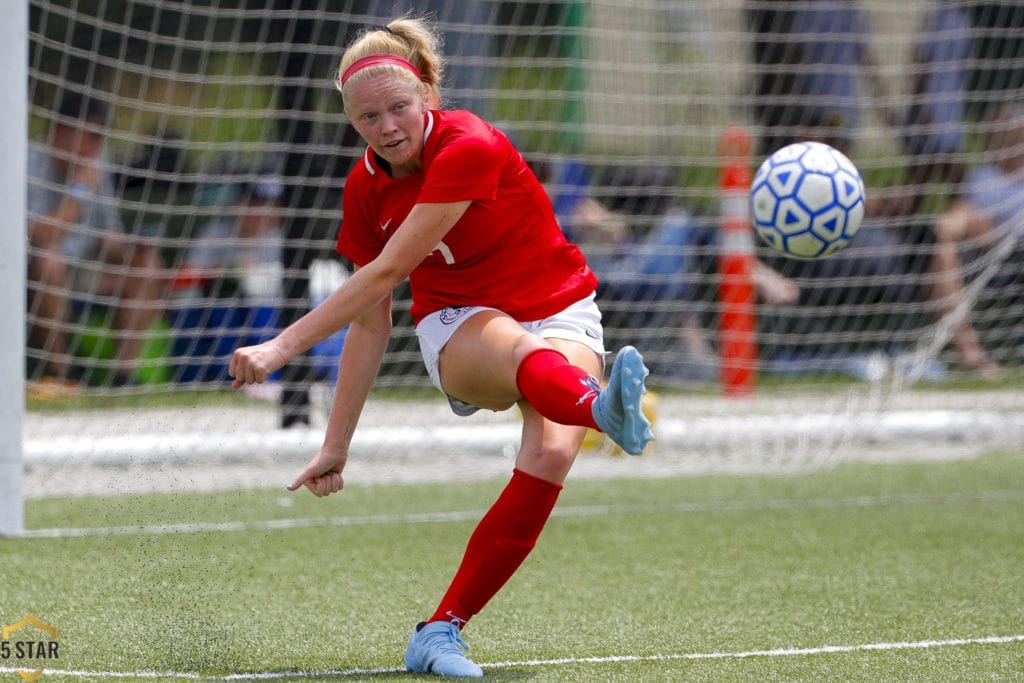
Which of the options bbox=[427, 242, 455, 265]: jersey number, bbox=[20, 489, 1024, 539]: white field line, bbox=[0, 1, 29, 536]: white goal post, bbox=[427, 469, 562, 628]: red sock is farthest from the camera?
bbox=[20, 489, 1024, 539]: white field line

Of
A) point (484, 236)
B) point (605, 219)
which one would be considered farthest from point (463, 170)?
point (605, 219)

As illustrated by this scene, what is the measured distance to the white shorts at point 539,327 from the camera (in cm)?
310

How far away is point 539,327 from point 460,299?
7.7 inches

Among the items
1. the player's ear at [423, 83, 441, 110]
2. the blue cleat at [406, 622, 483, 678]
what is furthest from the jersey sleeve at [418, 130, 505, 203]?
the blue cleat at [406, 622, 483, 678]

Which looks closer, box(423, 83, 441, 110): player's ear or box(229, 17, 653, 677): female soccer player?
box(229, 17, 653, 677): female soccer player

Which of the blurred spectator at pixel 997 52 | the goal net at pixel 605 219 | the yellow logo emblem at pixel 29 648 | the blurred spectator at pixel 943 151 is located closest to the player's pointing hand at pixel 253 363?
the yellow logo emblem at pixel 29 648

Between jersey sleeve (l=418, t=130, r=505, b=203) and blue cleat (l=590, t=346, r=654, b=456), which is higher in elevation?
jersey sleeve (l=418, t=130, r=505, b=203)

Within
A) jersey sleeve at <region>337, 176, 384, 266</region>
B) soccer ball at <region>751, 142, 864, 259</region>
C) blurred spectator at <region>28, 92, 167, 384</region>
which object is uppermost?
soccer ball at <region>751, 142, 864, 259</region>

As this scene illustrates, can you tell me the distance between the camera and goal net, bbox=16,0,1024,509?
6.26 meters

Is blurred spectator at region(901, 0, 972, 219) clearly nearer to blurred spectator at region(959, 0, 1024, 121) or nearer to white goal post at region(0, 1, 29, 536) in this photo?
blurred spectator at region(959, 0, 1024, 121)

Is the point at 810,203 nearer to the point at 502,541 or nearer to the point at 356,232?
the point at 356,232

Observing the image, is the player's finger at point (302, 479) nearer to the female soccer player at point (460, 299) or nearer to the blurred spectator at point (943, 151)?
the female soccer player at point (460, 299)

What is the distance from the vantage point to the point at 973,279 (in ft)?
23.2

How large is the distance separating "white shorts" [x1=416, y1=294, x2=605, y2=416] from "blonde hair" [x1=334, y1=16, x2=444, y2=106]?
1.60 ft
